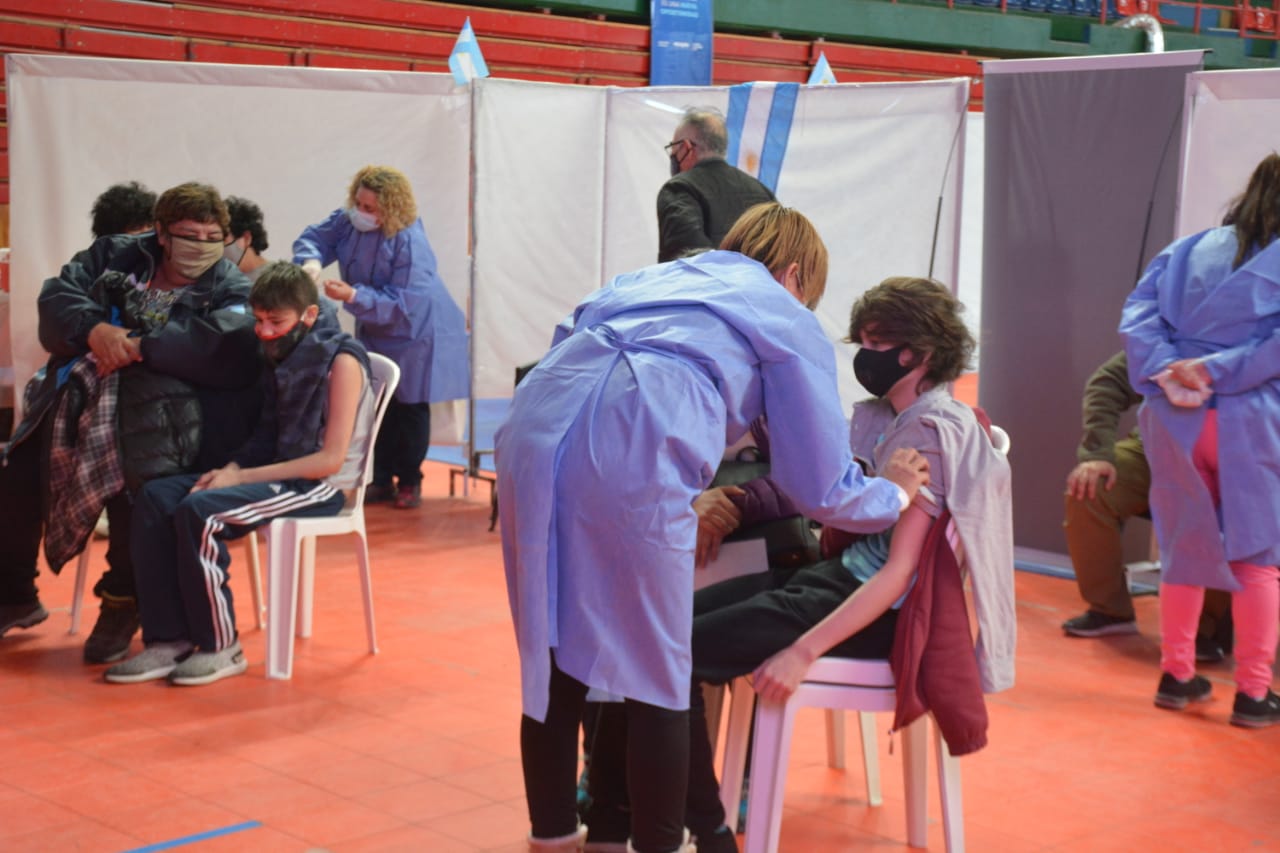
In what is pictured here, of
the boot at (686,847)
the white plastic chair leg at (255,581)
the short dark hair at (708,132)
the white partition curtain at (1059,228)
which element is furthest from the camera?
the white partition curtain at (1059,228)

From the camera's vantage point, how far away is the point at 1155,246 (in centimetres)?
452

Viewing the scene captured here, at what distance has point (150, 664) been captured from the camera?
3609 mm

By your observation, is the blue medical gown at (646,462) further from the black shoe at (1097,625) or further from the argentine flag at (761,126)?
the argentine flag at (761,126)

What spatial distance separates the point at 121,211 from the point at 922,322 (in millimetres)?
2666

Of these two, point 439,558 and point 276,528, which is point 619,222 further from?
point 276,528

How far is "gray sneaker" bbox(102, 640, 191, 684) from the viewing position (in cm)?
359

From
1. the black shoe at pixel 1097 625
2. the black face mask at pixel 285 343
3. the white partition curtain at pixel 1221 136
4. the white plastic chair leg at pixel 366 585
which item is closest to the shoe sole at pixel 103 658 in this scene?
the white plastic chair leg at pixel 366 585

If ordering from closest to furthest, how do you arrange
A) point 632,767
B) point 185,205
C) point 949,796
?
point 632,767 < point 949,796 < point 185,205

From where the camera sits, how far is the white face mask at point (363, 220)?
5504 millimetres

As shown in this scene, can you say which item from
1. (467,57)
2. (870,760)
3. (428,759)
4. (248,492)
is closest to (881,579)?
(870,760)

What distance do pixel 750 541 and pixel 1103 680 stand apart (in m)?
1.63

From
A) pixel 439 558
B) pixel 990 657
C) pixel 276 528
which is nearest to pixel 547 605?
pixel 990 657

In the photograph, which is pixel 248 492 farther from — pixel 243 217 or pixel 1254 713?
pixel 1254 713

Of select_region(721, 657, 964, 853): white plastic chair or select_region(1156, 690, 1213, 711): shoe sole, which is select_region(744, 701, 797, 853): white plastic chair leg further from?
select_region(1156, 690, 1213, 711): shoe sole
